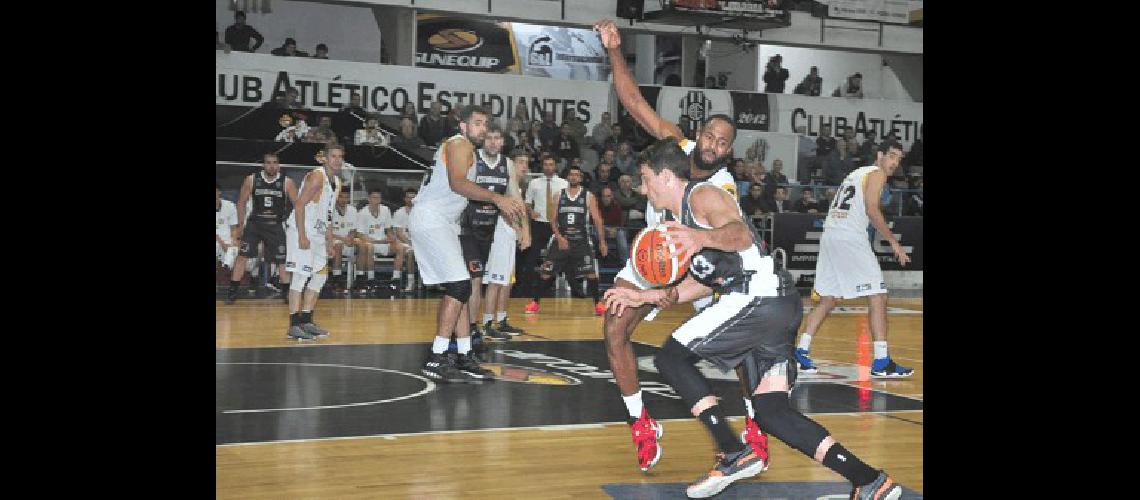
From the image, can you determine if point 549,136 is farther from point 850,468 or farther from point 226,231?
point 850,468

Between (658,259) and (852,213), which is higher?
(852,213)

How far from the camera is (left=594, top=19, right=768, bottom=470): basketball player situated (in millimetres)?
5730

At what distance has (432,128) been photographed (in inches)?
816

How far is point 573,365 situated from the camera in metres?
9.86

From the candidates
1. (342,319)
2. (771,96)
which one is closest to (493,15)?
(771,96)

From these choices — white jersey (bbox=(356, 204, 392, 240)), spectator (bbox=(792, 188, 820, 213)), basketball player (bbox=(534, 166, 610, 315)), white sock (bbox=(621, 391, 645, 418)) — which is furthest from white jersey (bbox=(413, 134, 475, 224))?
spectator (bbox=(792, 188, 820, 213))

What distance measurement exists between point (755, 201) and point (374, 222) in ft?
20.2

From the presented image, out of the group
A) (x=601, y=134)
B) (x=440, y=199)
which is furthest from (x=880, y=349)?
(x=601, y=134)
